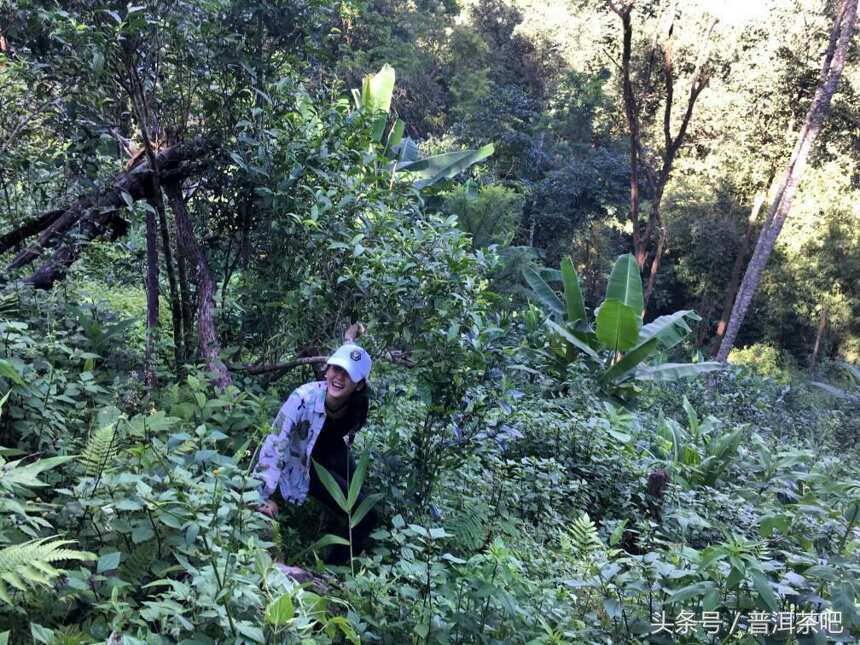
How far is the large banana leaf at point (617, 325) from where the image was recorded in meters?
6.70

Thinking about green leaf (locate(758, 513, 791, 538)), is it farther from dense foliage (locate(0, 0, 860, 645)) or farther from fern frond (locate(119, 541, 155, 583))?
fern frond (locate(119, 541, 155, 583))

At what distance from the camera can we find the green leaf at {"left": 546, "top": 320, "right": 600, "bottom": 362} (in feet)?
23.6

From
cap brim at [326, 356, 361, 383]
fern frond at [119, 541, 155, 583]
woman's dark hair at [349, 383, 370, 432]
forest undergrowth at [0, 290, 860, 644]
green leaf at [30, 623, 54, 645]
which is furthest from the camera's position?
woman's dark hair at [349, 383, 370, 432]

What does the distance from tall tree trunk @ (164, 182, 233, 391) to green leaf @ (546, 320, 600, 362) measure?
166 inches

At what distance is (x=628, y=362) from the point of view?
7012mm

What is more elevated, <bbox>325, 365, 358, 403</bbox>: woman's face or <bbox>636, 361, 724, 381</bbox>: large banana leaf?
<bbox>325, 365, 358, 403</bbox>: woman's face

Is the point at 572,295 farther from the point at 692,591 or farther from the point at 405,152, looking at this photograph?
the point at 692,591

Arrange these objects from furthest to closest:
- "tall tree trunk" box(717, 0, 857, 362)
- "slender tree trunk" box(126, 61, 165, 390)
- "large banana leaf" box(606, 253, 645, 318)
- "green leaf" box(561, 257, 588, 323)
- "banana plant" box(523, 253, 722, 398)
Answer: "tall tree trunk" box(717, 0, 857, 362), "green leaf" box(561, 257, 588, 323), "large banana leaf" box(606, 253, 645, 318), "banana plant" box(523, 253, 722, 398), "slender tree trunk" box(126, 61, 165, 390)

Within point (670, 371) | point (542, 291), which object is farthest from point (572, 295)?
point (670, 371)

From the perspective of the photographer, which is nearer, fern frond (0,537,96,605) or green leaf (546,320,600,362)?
fern frond (0,537,96,605)

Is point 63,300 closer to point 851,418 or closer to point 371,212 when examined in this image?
point 371,212

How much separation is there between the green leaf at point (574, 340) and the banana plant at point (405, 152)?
211cm

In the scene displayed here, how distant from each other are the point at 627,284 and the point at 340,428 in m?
5.31

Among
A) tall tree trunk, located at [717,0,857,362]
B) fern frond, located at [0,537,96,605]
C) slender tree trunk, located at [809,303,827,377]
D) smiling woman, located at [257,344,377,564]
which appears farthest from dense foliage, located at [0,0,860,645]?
slender tree trunk, located at [809,303,827,377]
